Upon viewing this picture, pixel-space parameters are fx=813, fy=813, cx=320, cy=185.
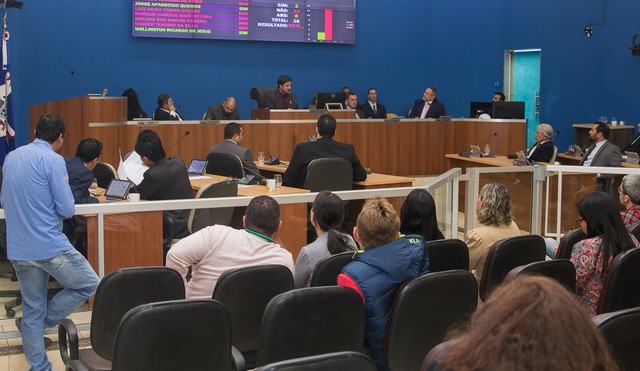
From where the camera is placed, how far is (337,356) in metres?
2.11

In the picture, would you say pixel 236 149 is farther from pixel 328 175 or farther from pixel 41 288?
pixel 41 288

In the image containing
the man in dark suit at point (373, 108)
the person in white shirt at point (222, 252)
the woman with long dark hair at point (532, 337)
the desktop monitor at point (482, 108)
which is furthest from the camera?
the man in dark suit at point (373, 108)

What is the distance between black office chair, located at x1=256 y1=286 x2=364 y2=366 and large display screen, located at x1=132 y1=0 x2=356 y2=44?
10.3 meters

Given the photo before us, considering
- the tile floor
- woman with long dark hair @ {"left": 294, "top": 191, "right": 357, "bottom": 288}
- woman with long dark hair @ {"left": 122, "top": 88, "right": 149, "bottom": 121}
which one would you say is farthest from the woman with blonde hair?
woman with long dark hair @ {"left": 122, "top": 88, "right": 149, "bottom": 121}

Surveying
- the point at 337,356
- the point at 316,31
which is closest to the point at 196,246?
the point at 337,356

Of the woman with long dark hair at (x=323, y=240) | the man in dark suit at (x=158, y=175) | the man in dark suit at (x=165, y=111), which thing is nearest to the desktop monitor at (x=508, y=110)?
the man in dark suit at (x=165, y=111)

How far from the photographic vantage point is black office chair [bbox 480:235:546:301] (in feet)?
13.3

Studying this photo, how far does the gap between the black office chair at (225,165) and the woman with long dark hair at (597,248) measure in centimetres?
408

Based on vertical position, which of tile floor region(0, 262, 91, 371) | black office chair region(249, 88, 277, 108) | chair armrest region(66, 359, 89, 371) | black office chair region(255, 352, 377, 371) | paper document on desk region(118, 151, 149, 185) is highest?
black office chair region(249, 88, 277, 108)

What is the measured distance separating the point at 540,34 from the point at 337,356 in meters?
13.2

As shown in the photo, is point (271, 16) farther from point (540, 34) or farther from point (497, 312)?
point (497, 312)

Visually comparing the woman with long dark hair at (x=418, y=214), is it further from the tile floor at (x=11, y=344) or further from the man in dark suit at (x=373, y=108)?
the man in dark suit at (x=373, y=108)

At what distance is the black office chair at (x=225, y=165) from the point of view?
7546 millimetres

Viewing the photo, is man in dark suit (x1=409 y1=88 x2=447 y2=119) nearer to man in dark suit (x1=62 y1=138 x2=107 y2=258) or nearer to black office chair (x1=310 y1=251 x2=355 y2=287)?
man in dark suit (x1=62 y1=138 x2=107 y2=258)
